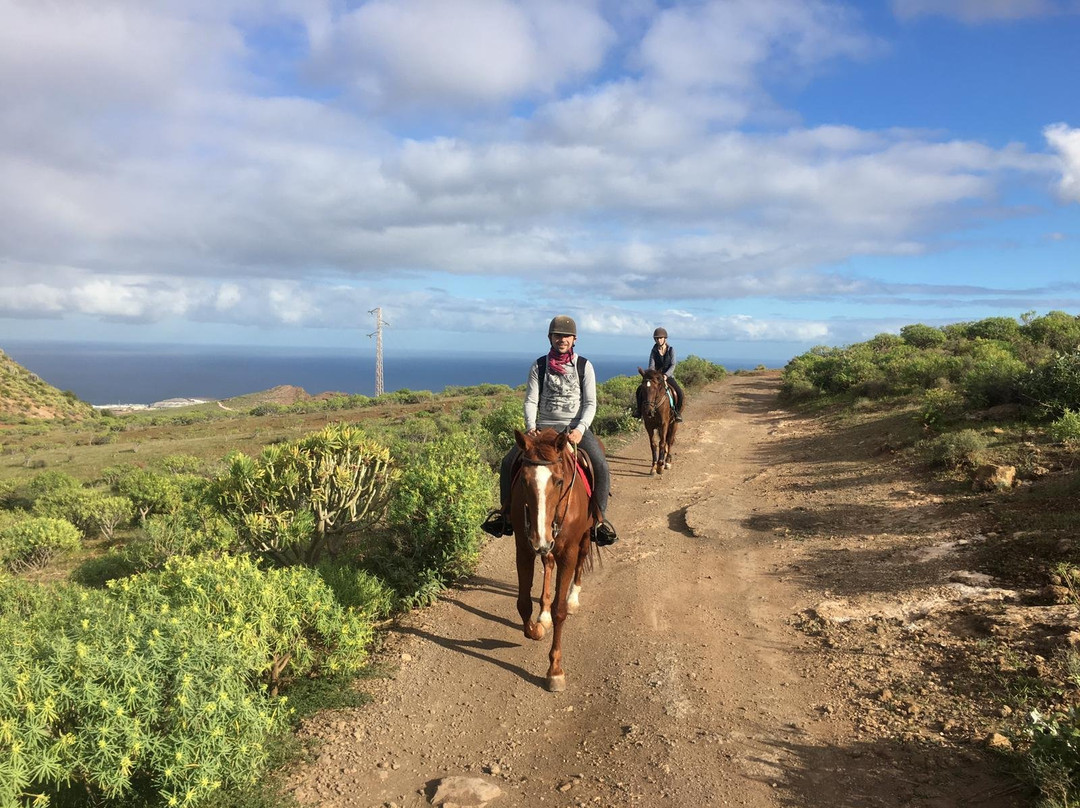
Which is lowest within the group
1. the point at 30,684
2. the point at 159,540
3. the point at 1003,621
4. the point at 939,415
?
the point at 159,540

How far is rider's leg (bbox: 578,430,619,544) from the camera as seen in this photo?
22.1ft

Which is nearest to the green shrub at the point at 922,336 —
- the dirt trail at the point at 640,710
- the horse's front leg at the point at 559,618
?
the dirt trail at the point at 640,710

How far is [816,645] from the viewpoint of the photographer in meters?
5.67

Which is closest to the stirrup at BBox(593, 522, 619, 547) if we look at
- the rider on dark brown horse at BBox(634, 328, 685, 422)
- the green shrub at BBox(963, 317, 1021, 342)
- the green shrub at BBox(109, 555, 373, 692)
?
the green shrub at BBox(109, 555, 373, 692)

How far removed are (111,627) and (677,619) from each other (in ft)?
17.3

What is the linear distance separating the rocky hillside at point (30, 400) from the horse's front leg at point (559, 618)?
59.1 metres

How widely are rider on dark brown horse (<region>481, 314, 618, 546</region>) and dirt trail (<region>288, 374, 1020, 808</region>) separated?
1.28 meters

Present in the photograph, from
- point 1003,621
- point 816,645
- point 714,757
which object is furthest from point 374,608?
point 1003,621

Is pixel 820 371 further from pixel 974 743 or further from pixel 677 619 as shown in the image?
pixel 974 743

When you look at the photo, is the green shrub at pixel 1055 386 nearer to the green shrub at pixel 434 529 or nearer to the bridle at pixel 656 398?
the bridle at pixel 656 398

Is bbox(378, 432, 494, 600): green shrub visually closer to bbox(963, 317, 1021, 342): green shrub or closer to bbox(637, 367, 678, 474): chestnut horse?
bbox(637, 367, 678, 474): chestnut horse

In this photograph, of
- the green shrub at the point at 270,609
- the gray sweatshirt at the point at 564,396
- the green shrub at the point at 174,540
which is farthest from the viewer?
the green shrub at the point at 174,540

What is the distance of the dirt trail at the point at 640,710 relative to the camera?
4012 millimetres

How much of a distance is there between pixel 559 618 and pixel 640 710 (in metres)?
1.09
